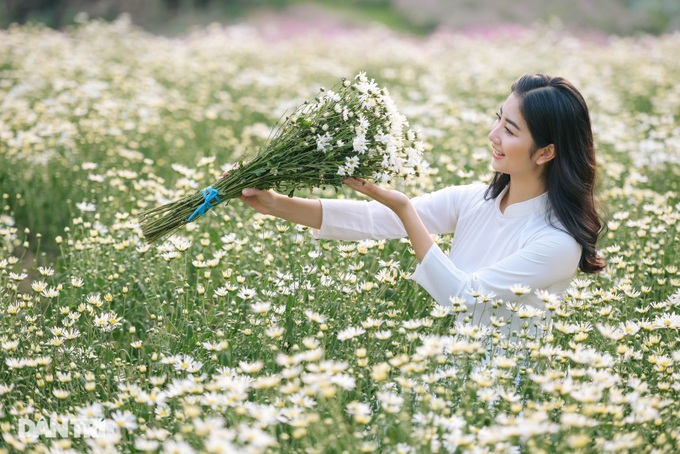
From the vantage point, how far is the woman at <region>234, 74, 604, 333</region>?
2.67 m

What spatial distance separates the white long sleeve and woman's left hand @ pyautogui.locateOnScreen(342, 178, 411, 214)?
0.19 m

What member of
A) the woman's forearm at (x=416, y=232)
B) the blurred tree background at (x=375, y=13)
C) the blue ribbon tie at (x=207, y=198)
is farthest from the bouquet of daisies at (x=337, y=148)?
the blurred tree background at (x=375, y=13)

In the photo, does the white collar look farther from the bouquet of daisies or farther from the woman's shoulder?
the bouquet of daisies

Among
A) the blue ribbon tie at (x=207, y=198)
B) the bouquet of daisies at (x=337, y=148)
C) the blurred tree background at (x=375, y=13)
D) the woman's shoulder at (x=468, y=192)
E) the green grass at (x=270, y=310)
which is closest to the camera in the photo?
the green grass at (x=270, y=310)

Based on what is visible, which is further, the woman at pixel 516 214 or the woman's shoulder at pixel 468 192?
the woman's shoulder at pixel 468 192

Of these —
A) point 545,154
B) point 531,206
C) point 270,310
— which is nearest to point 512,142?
point 545,154

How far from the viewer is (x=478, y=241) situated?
297 centimetres

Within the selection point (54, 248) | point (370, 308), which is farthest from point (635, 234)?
point (54, 248)

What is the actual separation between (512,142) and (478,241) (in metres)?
0.41

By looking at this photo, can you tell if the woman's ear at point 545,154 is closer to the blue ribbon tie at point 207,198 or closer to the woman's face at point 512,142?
the woman's face at point 512,142

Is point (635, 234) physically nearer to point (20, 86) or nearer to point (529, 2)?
point (20, 86)

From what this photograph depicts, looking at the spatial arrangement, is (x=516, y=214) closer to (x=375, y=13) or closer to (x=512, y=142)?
(x=512, y=142)

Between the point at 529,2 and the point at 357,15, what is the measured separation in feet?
11.7

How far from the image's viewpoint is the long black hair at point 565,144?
109 inches
